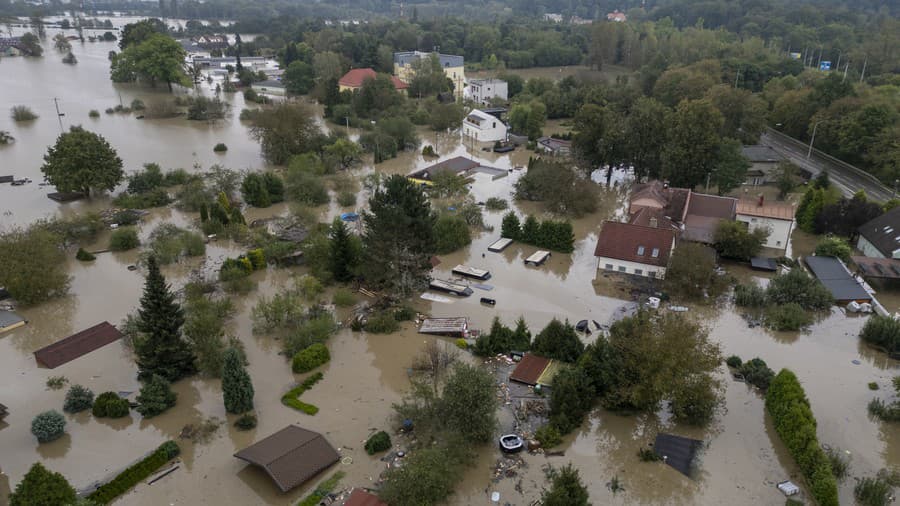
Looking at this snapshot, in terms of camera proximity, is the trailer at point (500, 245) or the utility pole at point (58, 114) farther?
the utility pole at point (58, 114)

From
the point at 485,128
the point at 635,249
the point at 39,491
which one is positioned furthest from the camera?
the point at 485,128

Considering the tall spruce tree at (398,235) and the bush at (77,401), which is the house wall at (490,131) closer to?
the tall spruce tree at (398,235)

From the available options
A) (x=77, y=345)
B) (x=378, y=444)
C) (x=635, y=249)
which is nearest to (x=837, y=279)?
(x=635, y=249)

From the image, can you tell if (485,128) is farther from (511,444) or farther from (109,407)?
(109,407)

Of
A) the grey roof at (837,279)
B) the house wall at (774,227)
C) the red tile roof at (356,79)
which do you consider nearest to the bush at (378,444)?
the grey roof at (837,279)

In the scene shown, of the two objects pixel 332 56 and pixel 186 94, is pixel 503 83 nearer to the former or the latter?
pixel 332 56

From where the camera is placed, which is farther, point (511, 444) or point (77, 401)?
point (77, 401)
